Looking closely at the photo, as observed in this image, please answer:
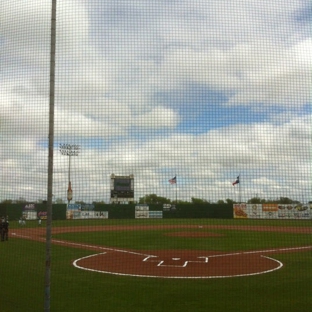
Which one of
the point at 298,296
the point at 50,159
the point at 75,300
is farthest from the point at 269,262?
the point at 50,159

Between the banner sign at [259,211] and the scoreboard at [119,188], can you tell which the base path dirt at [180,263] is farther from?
the banner sign at [259,211]

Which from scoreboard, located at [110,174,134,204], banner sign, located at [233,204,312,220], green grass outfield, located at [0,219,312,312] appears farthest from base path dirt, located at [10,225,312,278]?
banner sign, located at [233,204,312,220]

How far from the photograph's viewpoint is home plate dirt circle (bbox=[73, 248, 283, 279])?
874 centimetres

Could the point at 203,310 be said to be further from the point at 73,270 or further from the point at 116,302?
the point at 73,270

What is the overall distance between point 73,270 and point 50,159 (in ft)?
19.0

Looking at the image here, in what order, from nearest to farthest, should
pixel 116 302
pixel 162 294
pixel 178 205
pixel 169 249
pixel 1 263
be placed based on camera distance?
1. pixel 116 302
2. pixel 162 294
3. pixel 1 263
4. pixel 169 249
5. pixel 178 205

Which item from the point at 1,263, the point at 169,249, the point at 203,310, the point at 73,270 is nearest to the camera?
the point at 203,310

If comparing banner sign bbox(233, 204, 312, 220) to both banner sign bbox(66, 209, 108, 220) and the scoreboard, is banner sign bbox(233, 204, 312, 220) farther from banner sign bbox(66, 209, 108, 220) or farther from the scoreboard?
the scoreboard

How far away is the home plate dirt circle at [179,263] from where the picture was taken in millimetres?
8742

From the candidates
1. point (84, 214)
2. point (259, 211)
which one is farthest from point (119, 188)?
point (259, 211)

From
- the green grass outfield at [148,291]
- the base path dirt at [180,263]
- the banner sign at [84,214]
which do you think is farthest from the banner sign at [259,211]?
the green grass outfield at [148,291]

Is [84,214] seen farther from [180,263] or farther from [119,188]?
[180,263]

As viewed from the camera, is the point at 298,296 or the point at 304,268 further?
the point at 304,268

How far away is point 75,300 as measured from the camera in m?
6.28
